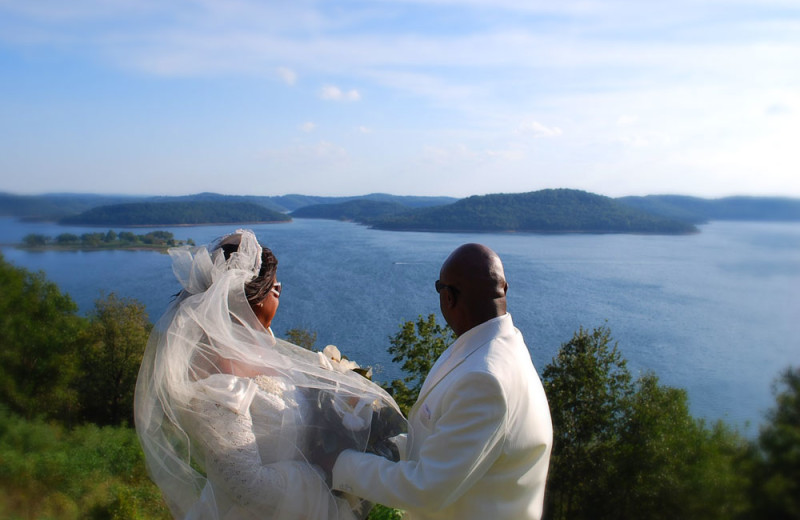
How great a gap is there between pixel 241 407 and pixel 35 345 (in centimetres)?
2390

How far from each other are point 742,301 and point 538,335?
1165 cm

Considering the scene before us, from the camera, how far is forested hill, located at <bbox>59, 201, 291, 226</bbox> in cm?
2553

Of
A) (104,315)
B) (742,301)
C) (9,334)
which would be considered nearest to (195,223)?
(104,315)

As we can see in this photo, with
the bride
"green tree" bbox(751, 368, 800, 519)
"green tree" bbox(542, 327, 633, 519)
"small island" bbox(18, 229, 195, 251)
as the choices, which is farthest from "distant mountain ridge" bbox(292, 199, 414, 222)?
the bride

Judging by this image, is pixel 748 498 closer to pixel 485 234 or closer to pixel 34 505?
pixel 34 505

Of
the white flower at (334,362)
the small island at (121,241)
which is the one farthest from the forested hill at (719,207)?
the small island at (121,241)

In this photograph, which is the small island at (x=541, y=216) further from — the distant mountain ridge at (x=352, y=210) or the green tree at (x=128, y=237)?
the green tree at (x=128, y=237)

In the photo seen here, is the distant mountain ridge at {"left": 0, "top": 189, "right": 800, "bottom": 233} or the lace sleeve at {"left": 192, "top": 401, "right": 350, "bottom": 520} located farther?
the distant mountain ridge at {"left": 0, "top": 189, "right": 800, "bottom": 233}

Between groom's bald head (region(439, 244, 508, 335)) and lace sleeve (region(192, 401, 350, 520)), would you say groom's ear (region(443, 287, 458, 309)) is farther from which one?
lace sleeve (region(192, 401, 350, 520))

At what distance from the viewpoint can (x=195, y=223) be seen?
112 ft

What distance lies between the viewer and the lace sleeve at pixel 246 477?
2.01 metres

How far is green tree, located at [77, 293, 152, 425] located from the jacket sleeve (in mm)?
24855

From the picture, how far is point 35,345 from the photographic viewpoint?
21.5m

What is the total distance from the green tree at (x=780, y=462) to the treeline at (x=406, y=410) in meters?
0.01
